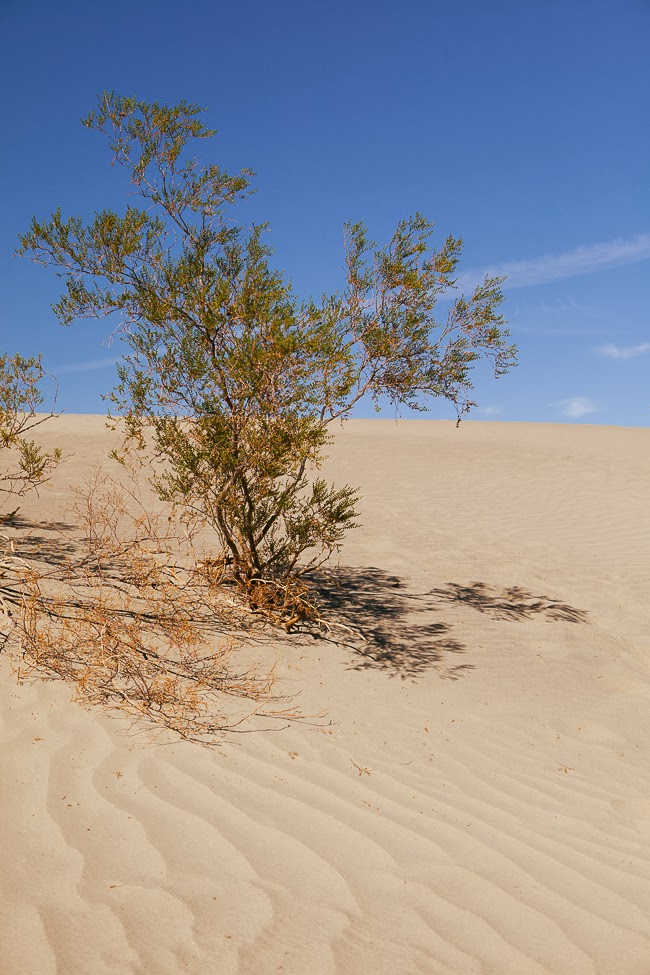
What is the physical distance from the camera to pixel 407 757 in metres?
3.91

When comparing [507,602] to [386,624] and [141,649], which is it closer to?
[386,624]

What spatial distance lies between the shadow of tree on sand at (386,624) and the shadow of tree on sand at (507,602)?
0.42 meters

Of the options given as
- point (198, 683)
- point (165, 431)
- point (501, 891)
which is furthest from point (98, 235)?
point (501, 891)

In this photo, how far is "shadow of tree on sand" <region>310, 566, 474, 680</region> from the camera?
19.1ft

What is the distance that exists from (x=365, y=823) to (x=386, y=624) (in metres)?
3.72

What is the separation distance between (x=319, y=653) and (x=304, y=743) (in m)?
1.88

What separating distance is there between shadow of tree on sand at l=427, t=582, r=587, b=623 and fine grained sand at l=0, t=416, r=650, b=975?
2.08ft

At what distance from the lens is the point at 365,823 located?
3041mm

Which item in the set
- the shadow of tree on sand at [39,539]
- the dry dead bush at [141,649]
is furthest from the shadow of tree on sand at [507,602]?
the shadow of tree on sand at [39,539]

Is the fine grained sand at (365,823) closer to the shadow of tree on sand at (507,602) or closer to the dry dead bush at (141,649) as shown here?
the dry dead bush at (141,649)

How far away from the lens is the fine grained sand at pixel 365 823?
2.22m

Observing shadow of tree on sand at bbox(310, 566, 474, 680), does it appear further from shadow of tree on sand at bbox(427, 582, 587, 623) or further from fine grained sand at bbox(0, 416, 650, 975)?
shadow of tree on sand at bbox(427, 582, 587, 623)

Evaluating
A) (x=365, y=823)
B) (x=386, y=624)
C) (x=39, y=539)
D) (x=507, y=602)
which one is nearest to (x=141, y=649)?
(x=365, y=823)

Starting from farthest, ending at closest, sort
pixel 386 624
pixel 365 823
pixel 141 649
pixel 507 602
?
pixel 507 602 → pixel 386 624 → pixel 141 649 → pixel 365 823
